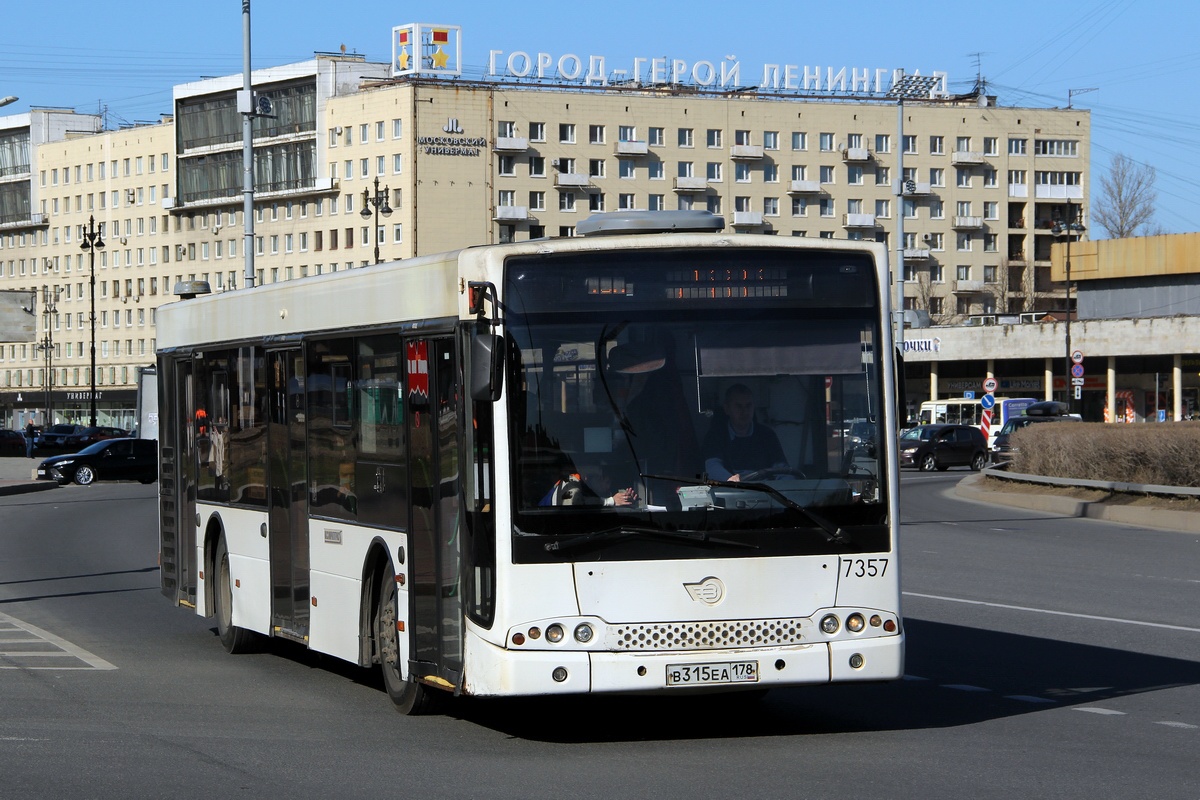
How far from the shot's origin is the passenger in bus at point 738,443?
8.99 m

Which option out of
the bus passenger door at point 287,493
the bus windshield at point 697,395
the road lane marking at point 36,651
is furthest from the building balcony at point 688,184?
the bus windshield at point 697,395

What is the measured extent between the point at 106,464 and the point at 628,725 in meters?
A: 48.5

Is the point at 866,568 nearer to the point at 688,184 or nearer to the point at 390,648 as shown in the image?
the point at 390,648

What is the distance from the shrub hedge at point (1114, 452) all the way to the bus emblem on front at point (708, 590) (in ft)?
75.2

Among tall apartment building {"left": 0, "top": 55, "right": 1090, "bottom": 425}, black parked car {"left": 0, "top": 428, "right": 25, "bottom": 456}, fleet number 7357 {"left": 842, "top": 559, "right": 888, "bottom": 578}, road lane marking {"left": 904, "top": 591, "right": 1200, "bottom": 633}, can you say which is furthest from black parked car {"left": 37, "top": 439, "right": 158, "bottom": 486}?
tall apartment building {"left": 0, "top": 55, "right": 1090, "bottom": 425}

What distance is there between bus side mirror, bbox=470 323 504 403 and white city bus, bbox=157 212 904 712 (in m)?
0.01

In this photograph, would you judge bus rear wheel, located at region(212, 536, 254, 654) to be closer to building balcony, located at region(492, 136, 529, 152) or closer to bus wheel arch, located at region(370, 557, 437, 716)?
bus wheel arch, located at region(370, 557, 437, 716)

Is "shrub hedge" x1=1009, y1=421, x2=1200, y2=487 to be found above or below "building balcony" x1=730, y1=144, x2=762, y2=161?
below

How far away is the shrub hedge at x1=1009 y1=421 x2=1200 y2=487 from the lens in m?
30.6

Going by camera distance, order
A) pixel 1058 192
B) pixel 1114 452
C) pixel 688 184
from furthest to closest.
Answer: pixel 1058 192 < pixel 688 184 < pixel 1114 452

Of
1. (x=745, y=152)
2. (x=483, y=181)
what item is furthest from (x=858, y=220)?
(x=483, y=181)

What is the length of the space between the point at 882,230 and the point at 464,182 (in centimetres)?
3403

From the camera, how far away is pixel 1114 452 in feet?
109

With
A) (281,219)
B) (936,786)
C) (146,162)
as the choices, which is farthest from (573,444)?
(146,162)
